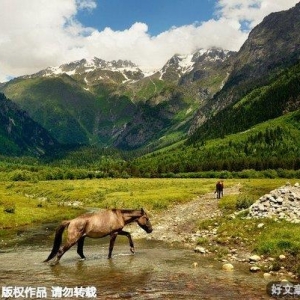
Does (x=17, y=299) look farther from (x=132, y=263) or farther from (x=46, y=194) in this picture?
(x=46, y=194)

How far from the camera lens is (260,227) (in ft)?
106

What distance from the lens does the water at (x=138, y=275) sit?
18141mm

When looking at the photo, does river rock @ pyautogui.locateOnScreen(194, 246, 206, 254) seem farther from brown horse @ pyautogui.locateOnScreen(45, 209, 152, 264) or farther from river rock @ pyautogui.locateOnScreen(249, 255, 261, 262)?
brown horse @ pyautogui.locateOnScreen(45, 209, 152, 264)

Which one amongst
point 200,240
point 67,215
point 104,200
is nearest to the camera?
point 200,240

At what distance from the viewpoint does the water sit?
1814cm

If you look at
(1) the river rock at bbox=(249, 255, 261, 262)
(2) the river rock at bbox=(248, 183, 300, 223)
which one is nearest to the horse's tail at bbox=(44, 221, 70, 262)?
(1) the river rock at bbox=(249, 255, 261, 262)

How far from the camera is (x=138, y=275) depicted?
21484 millimetres

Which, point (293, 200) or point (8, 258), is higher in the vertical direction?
point (293, 200)

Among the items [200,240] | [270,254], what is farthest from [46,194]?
[270,254]

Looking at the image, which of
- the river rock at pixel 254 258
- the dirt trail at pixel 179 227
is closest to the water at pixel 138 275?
the river rock at pixel 254 258

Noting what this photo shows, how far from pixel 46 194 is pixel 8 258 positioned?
8052cm

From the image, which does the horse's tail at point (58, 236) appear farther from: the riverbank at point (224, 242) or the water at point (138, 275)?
the riverbank at point (224, 242)

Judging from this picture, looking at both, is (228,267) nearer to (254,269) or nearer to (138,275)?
(254,269)

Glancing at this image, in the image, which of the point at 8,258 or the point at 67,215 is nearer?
the point at 8,258
